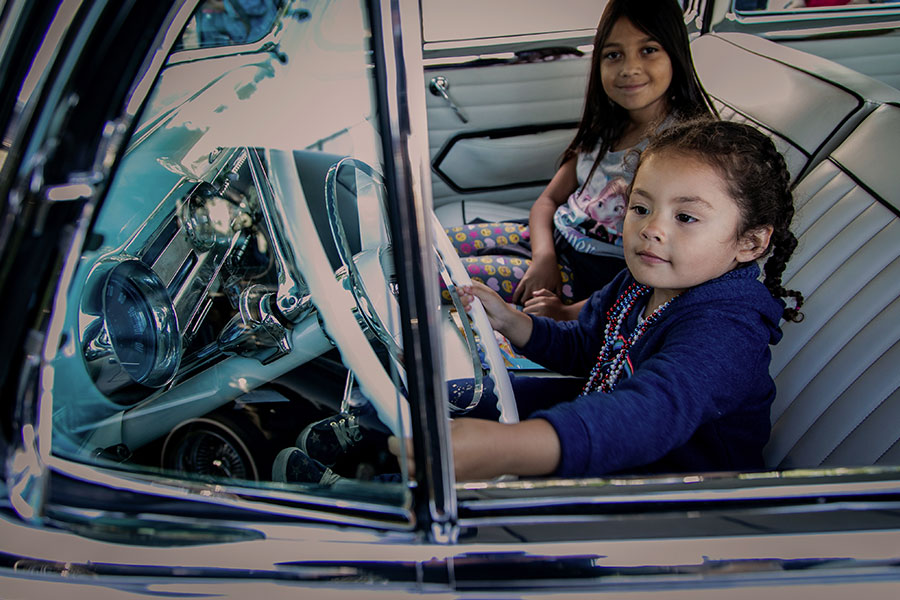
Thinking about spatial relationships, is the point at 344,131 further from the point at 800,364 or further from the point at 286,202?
the point at 800,364

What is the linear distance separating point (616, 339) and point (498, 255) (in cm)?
73

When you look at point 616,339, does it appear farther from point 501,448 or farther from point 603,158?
point 603,158

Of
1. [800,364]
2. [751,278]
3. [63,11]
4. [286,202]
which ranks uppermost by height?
[63,11]

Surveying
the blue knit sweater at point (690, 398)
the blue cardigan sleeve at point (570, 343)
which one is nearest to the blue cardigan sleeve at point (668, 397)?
the blue knit sweater at point (690, 398)

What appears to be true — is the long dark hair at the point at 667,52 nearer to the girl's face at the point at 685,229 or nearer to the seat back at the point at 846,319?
the seat back at the point at 846,319

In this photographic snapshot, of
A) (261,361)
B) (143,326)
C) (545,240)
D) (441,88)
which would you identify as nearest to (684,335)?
(261,361)

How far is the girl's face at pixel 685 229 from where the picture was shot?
2.93 ft

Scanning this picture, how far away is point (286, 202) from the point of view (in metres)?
0.64

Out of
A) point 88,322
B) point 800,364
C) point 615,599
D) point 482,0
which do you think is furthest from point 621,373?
point 482,0

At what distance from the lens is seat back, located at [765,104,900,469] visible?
0.91m

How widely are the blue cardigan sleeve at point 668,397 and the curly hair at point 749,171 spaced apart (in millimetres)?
186

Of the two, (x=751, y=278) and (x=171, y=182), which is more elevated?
(x=171, y=182)

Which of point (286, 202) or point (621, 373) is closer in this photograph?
point (286, 202)

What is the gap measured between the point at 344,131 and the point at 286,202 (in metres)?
0.11
